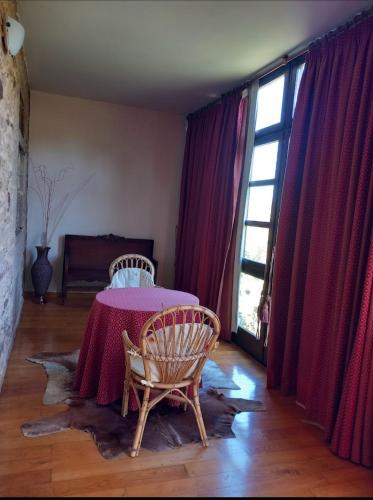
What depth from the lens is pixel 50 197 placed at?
4906mm

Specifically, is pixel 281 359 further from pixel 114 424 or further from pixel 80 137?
pixel 80 137

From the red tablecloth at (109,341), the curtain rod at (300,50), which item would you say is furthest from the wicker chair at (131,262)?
the curtain rod at (300,50)

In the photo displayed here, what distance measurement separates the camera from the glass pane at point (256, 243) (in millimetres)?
3451

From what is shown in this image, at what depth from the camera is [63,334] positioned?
3.61m

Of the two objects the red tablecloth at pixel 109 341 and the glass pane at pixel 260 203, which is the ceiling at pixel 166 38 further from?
the red tablecloth at pixel 109 341

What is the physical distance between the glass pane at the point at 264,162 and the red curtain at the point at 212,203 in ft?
0.45

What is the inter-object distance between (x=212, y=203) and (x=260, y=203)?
27.8 inches

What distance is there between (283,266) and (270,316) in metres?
0.42

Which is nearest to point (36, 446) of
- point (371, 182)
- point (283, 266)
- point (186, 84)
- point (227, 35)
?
point (283, 266)

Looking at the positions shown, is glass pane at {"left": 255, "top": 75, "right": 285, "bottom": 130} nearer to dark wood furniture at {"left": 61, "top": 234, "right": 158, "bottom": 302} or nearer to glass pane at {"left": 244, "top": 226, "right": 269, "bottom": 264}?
glass pane at {"left": 244, "top": 226, "right": 269, "bottom": 264}

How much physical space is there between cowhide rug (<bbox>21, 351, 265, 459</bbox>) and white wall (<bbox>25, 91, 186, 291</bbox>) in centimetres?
272

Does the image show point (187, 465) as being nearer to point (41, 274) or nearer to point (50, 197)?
point (41, 274)

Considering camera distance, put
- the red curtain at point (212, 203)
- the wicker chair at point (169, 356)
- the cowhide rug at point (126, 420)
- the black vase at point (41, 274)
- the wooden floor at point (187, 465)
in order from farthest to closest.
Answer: the black vase at point (41, 274) → the red curtain at point (212, 203) → the cowhide rug at point (126, 420) → the wicker chair at point (169, 356) → the wooden floor at point (187, 465)

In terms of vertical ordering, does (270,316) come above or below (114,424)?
above
